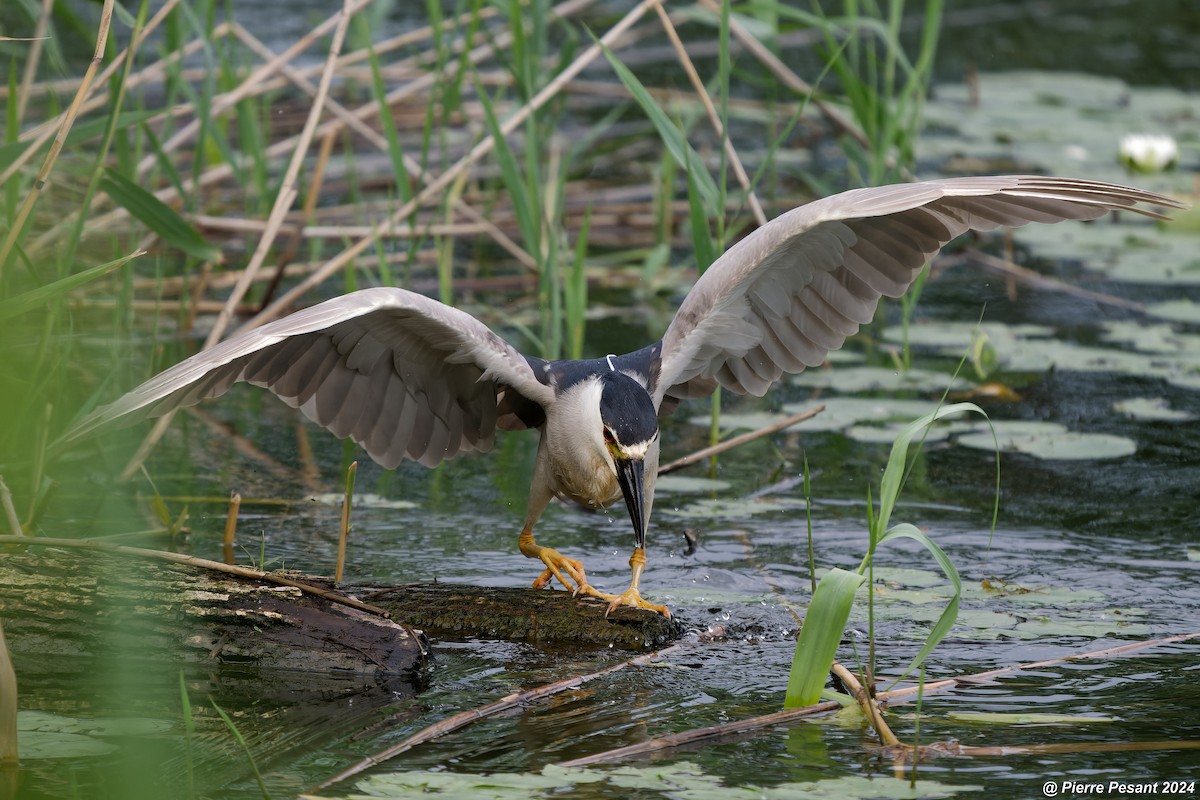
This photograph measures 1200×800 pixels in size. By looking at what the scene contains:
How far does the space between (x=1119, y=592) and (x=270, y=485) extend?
282cm

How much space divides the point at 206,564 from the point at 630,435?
116 cm

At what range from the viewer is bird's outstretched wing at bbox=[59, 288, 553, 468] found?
3.41 meters

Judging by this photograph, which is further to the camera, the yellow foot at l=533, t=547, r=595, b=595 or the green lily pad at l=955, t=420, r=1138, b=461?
the green lily pad at l=955, t=420, r=1138, b=461

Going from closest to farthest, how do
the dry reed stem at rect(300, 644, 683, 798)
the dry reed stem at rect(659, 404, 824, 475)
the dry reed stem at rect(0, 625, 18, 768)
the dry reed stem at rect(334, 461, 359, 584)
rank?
the dry reed stem at rect(0, 625, 18, 768) < the dry reed stem at rect(300, 644, 683, 798) < the dry reed stem at rect(334, 461, 359, 584) < the dry reed stem at rect(659, 404, 824, 475)

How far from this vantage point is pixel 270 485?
4.99m

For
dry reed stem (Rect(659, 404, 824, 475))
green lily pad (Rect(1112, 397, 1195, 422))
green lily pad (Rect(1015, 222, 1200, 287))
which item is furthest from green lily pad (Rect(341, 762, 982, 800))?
green lily pad (Rect(1015, 222, 1200, 287))

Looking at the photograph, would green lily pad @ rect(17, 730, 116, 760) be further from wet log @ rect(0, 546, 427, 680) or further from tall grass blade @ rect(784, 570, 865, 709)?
tall grass blade @ rect(784, 570, 865, 709)

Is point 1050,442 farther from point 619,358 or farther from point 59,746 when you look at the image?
point 59,746

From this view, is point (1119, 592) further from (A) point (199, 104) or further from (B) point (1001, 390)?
(A) point (199, 104)

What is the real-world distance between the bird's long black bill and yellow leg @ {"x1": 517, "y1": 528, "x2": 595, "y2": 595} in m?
0.24

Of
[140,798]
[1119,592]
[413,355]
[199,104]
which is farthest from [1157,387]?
[140,798]

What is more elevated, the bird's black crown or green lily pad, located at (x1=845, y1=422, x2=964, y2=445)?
the bird's black crown

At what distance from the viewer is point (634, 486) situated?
12.5ft

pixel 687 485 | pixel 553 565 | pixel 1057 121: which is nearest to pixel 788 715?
pixel 553 565
